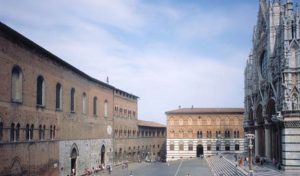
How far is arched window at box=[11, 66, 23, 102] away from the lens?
26592 millimetres

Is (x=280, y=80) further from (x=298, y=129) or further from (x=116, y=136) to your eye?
(x=116, y=136)

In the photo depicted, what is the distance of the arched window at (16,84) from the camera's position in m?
26.6

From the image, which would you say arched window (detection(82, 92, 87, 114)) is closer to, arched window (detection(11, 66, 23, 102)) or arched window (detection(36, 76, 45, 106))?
arched window (detection(36, 76, 45, 106))

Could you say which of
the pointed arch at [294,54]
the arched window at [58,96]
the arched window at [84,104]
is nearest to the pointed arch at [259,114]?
the pointed arch at [294,54]

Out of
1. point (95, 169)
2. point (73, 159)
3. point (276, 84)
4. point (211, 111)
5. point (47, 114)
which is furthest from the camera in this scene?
point (211, 111)

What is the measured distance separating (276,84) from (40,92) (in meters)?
20.3

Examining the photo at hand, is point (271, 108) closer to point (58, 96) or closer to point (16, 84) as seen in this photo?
point (58, 96)

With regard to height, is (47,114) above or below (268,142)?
above

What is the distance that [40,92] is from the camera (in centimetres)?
3139

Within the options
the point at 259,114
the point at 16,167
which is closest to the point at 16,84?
the point at 16,167

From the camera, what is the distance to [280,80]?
108ft

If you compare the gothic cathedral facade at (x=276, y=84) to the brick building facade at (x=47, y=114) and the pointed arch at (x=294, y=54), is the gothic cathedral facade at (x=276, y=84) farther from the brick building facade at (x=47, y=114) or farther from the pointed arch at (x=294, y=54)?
the brick building facade at (x=47, y=114)

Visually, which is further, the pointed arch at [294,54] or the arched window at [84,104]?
the arched window at [84,104]

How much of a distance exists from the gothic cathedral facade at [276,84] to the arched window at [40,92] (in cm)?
1937
